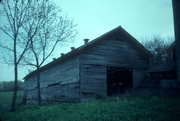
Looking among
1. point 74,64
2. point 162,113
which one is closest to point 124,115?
point 162,113

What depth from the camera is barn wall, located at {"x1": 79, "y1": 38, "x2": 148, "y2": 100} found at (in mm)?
17766

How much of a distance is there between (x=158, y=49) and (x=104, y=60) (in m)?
27.6

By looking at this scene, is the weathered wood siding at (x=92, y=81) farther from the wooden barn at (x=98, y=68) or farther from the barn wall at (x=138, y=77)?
the barn wall at (x=138, y=77)

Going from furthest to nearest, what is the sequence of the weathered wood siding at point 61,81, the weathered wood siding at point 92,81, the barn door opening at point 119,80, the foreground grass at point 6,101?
the foreground grass at point 6,101
the barn door opening at point 119,80
the weathered wood siding at point 61,81
the weathered wood siding at point 92,81

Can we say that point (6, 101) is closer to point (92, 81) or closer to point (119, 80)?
point (119, 80)

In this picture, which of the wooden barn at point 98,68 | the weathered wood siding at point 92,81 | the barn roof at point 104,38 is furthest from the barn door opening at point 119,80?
the barn roof at point 104,38

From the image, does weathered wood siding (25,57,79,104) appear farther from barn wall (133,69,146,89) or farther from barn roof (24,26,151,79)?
barn wall (133,69,146,89)

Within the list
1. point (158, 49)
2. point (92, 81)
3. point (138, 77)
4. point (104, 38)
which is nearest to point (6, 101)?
point (92, 81)

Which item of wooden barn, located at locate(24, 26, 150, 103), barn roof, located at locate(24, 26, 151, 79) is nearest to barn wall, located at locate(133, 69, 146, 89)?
wooden barn, located at locate(24, 26, 150, 103)

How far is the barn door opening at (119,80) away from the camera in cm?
2103

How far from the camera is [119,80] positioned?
2364 centimetres

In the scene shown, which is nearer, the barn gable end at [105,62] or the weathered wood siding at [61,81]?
the barn gable end at [105,62]

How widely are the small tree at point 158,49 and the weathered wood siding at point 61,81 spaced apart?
73.2ft

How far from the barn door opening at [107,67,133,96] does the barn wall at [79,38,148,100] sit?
0.79 m
